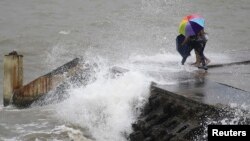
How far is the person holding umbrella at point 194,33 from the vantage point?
1094 centimetres

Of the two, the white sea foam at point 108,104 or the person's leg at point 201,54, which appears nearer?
the white sea foam at point 108,104

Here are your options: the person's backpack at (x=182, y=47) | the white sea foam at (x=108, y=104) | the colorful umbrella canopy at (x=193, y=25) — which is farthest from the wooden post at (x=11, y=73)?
the colorful umbrella canopy at (x=193, y=25)

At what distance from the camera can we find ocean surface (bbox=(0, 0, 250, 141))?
10.2m

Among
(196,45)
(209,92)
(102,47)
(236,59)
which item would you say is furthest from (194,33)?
(102,47)

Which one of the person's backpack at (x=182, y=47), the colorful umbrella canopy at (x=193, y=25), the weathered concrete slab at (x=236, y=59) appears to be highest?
the colorful umbrella canopy at (x=193, y=25)

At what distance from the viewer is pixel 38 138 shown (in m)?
10.2

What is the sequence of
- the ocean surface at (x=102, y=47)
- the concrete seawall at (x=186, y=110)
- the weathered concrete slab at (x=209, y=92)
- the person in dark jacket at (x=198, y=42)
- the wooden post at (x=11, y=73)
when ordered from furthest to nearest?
the wooden post at (x=11, y=73)
the person in dark jacket at (x=198, y=42)
the ocean surface at (x=102, y=47)
the weathered concrete slab at (x=209, y=92)
the concrete seawall at (x=186, y=110)

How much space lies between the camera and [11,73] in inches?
484

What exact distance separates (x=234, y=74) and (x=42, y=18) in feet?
54.5

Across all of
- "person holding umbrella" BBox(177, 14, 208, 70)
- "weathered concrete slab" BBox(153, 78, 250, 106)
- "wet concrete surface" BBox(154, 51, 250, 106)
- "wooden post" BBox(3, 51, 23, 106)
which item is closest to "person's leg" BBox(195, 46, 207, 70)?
"person holding umbrella" BBox(177, 14, 208, 70)

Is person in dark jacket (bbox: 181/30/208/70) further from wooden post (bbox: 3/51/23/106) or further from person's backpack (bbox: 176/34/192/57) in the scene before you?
wooden post (bbox: 3/51/23/106)

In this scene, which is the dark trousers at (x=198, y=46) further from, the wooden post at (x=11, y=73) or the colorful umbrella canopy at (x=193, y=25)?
the wooden post at (x=11, y=73)

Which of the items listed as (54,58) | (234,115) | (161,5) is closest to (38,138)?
(234,115)

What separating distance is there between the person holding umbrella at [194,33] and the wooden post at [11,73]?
168 inches
